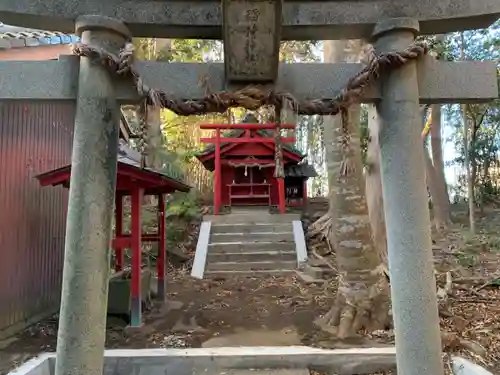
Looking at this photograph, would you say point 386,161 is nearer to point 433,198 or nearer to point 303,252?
point 303,252

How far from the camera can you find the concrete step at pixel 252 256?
11742mm

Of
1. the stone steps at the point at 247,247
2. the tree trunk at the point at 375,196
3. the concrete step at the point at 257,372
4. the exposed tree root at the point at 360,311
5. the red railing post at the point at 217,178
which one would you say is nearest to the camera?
the concrete step at the point at 257,372

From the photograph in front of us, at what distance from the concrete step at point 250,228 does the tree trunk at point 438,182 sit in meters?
5.34

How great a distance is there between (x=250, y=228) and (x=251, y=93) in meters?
10.7

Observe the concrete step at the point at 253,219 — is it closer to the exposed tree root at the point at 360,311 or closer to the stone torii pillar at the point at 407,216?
the exposed tree root at the point at 360,311

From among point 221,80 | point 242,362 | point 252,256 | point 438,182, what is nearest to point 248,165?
point 252,256

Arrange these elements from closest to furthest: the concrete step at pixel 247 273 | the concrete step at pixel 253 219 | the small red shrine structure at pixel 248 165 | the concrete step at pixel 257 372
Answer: the concrete step at pixel 257 372, the concrete step at pixel 247 273, the concrete step at pixel 253 219, the small red shrine structure at pixel 248 165

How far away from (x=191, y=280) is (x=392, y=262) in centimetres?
825

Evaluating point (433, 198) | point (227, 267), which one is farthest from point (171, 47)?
point (433, 198)

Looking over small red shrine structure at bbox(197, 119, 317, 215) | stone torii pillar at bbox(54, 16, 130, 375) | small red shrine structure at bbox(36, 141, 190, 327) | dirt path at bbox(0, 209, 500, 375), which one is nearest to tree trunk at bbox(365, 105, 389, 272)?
dirt path at bbox(0, 209, 500, 375)

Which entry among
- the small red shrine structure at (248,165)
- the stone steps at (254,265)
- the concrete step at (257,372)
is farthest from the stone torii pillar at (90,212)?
the small red shrine structure at (248,165)

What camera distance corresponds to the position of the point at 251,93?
2869 mm

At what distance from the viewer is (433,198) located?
1482cm

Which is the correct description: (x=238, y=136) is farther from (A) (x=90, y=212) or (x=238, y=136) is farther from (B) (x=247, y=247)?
(A) (x=90, y=212)
